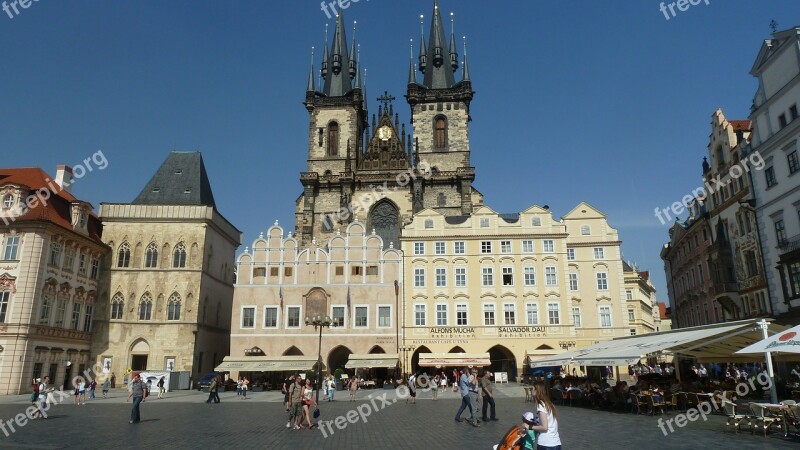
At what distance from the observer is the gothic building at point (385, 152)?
56906 mm

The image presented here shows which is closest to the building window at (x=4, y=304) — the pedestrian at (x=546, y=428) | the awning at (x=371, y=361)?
the awning at (x=371, y=361)

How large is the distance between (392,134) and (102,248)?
32133 millimetres

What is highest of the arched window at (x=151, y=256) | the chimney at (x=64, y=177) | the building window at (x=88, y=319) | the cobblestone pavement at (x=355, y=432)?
the chimney at (x=64, y=177)

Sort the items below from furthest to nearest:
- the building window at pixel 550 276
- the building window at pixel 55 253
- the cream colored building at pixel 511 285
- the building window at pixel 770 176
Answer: the building window at pixel 550 276 → the cream colored building at pixel 511 285 → the building window at pixel 55 253 → the building window at pixel 770 176

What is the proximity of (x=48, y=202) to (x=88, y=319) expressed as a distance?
8578 millimetres

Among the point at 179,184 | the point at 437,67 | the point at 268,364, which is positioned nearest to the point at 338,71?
the point at 437,67

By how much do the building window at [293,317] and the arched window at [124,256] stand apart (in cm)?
1251

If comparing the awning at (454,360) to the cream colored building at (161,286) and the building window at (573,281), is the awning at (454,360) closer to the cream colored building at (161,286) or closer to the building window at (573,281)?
the building window at (573,281)

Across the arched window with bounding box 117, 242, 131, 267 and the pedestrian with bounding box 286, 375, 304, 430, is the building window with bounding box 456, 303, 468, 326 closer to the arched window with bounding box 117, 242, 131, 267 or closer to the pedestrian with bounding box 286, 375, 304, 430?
the arched window with bounding box 117, 242, 131, 267

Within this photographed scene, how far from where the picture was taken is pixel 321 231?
2239 inches

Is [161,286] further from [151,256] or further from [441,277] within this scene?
[441,277]

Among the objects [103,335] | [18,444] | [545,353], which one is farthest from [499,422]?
[103,335]

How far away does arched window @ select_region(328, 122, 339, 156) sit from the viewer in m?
62.3

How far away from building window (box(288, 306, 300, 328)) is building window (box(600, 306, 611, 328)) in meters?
22.3
